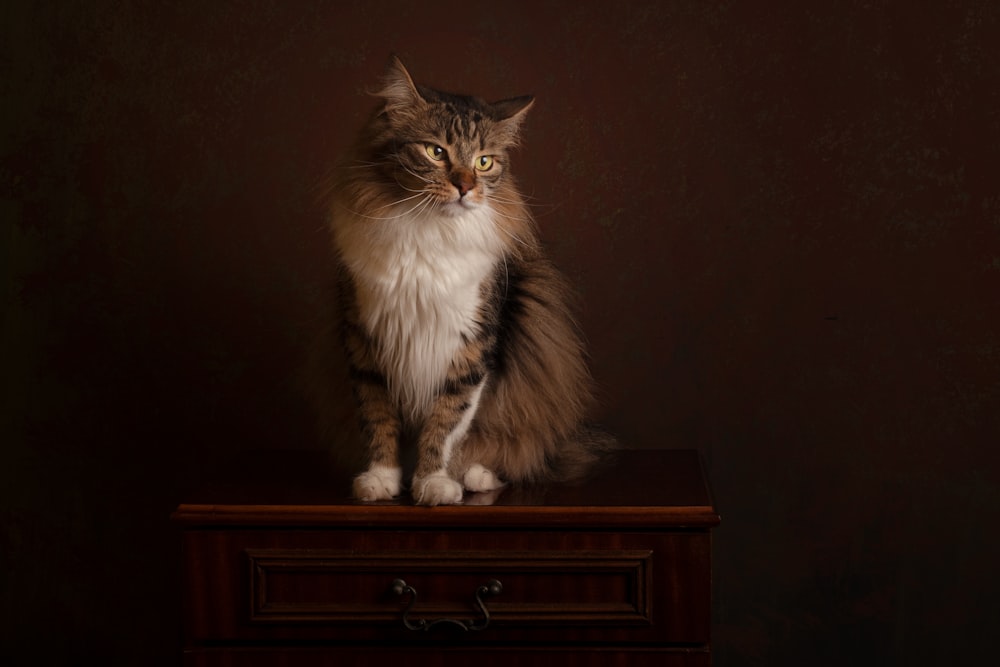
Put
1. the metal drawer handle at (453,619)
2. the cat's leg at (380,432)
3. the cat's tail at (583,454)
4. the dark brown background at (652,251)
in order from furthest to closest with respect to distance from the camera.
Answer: the dark brown background at (652,251), the cat's tail at (583,454), the cat's leg at (380,432), the metal drawer handle at (453,619)

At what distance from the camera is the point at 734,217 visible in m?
2.05

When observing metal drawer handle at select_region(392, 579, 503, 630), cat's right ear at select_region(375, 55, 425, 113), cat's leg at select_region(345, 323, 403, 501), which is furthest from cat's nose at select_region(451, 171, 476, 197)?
metal drawer handle at select_region(392, 579, 503, 630)

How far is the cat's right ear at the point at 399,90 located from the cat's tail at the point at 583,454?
0.58m

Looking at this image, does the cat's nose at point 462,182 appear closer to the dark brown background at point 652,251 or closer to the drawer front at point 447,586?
the drawer front at point 447,586

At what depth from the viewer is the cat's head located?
1.48m

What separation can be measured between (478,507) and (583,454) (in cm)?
35

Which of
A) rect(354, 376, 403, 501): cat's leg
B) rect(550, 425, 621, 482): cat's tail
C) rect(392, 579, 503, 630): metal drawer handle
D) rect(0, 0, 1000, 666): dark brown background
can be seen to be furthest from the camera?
rect(0, 0, 1000, 666): dark brown background

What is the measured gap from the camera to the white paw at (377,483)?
1.49 meters

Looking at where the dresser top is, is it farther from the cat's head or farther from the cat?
the cat's head

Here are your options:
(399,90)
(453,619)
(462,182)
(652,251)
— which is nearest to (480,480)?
A: (453,619)

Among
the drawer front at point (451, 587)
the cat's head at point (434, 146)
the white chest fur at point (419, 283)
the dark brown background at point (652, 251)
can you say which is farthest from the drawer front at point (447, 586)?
the dark brown background at point (652, 251)

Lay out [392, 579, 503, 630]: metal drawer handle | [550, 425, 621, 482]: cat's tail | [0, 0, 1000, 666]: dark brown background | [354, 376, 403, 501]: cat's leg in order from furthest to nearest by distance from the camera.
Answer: [0, 0, 1000, 666]: dark brown background < [550, 425, 621, 482]: cat's tail < [354, 376, 403, 501]: cat's leg < [392, 579, 503, 630]: metal drawer handle

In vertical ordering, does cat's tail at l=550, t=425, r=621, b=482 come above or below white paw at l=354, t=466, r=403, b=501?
below

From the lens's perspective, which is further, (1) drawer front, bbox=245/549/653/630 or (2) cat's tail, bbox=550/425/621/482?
(2) cat's tail, bbox=550/425/621/482
